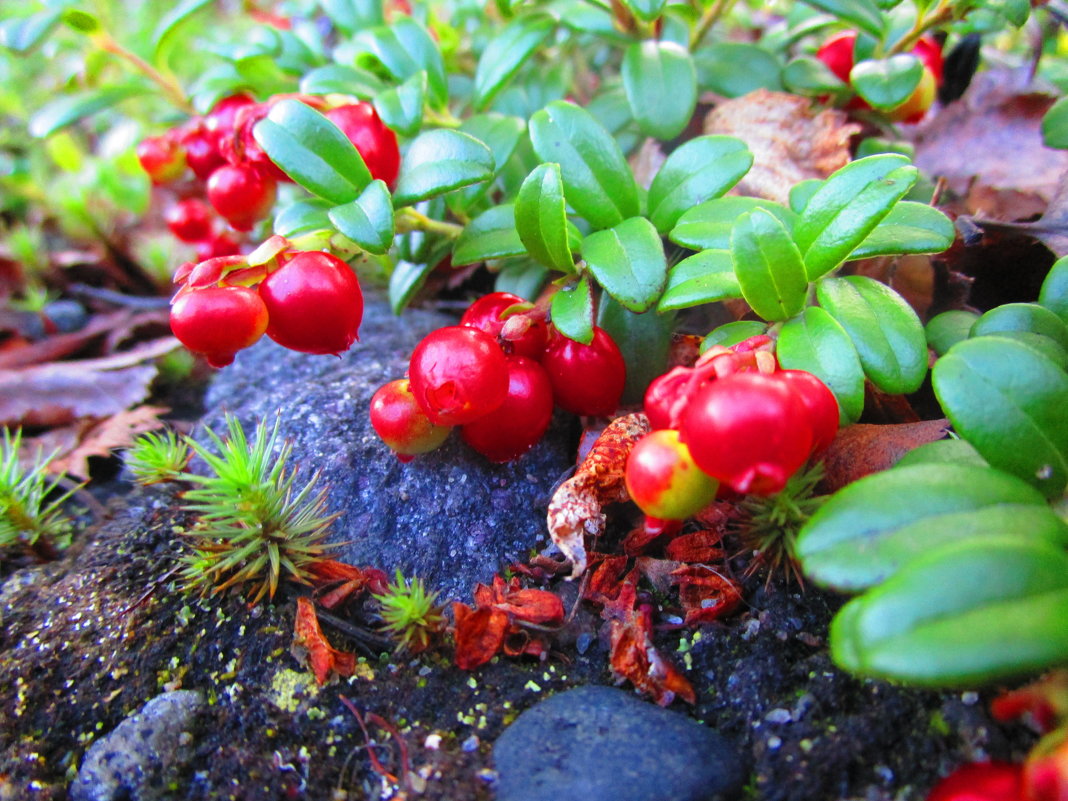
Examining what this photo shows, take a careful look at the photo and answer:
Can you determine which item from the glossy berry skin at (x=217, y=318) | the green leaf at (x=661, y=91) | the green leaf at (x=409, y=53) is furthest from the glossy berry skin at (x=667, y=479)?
the green leaf at (x=409, y=53)

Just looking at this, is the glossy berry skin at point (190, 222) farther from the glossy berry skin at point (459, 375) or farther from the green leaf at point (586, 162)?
the glossy berry skin at point (459, 375)

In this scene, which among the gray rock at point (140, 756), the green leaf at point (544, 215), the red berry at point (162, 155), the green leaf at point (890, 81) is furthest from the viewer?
the red berry at point (162, 155)

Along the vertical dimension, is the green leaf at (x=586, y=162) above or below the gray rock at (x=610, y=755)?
above

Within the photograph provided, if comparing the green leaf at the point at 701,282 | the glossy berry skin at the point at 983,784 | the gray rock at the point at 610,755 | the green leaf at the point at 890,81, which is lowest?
the gray rock at the point at 610,755

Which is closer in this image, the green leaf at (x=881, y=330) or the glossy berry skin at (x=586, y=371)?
the green leaf at (x=881, y=330)

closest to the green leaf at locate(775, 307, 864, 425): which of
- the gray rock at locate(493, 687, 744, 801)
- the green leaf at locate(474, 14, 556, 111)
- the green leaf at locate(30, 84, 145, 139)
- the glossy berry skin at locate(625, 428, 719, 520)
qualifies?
the glossy berry skin at locate(625, 428, 719, 520)

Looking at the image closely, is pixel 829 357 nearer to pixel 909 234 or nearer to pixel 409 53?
pixel 909 234

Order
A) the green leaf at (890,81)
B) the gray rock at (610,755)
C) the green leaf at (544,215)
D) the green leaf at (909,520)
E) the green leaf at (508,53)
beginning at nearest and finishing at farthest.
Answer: the green leaf at (909,520), the gray rock at (610,755), the green leaf at (544,215), the green leaf at (890,81), the green leaf at (508,53)

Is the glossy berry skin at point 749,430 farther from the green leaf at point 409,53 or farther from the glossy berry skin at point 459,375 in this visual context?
the green leaf at point 409,53
